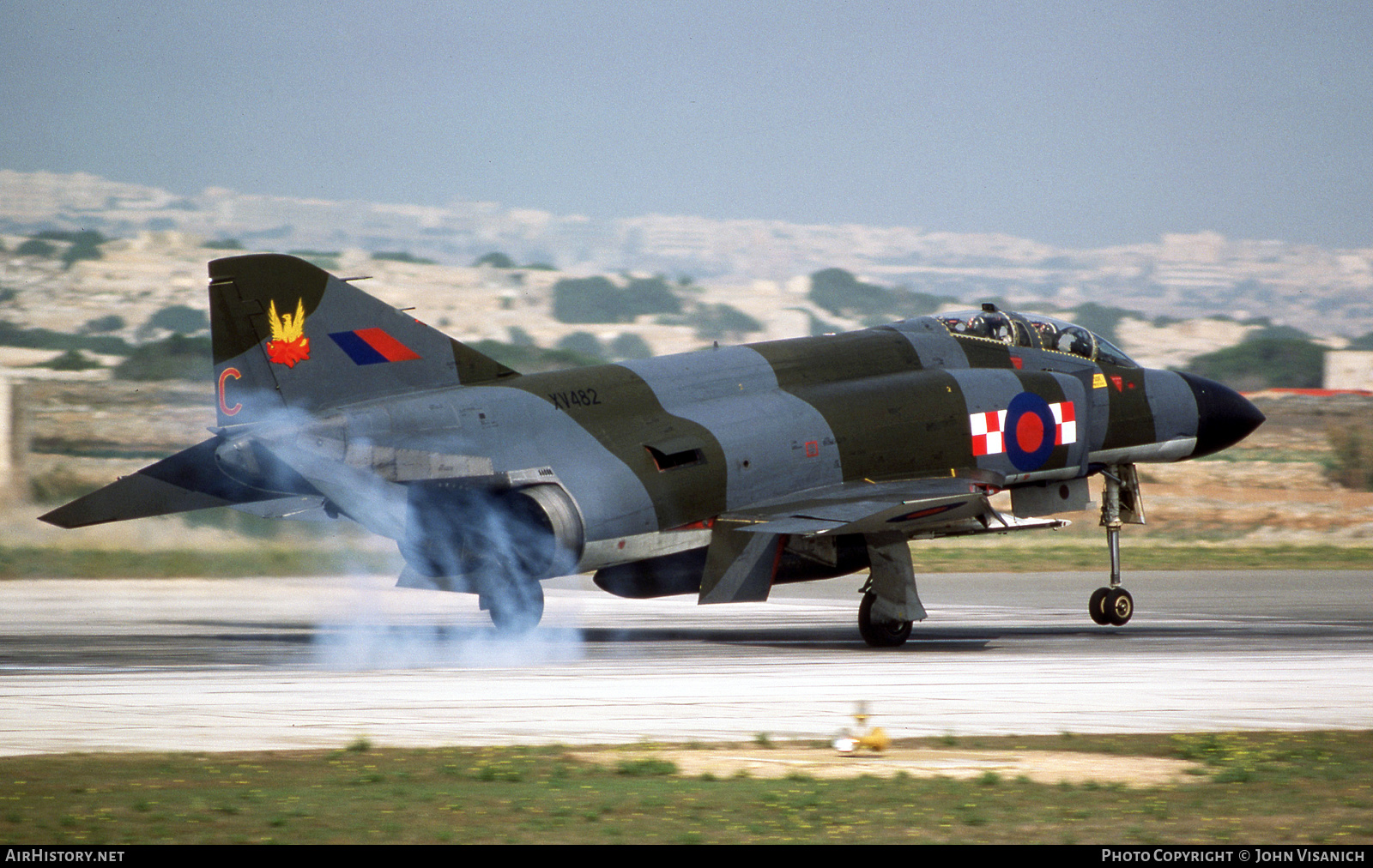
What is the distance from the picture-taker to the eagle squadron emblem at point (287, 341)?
17.5 meters

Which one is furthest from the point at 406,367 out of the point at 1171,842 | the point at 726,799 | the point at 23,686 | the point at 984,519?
the point at 1171,842

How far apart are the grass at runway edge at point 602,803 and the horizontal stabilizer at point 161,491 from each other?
26.1 ft

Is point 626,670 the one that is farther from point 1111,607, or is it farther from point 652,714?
point 1111,607

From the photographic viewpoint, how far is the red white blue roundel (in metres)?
21.4

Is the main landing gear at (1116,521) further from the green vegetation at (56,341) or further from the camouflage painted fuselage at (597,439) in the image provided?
the green vegetation at (56,341)

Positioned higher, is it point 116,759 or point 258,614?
point 116,759

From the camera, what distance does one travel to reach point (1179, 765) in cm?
1073

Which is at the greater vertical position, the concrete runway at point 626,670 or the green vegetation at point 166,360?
the green vegetation at point 166,360

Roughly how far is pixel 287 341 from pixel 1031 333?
1110 centimetres

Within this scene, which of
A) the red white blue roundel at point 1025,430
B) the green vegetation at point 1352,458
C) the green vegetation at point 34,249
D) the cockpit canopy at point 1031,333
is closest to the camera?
the red white blue roundel at point 1025,430

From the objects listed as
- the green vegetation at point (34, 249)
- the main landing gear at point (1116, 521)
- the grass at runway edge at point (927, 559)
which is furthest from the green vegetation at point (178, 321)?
the main landing gear at point (1116, 521)

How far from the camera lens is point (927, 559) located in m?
42.8

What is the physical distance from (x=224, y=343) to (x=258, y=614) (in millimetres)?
→ 8076
